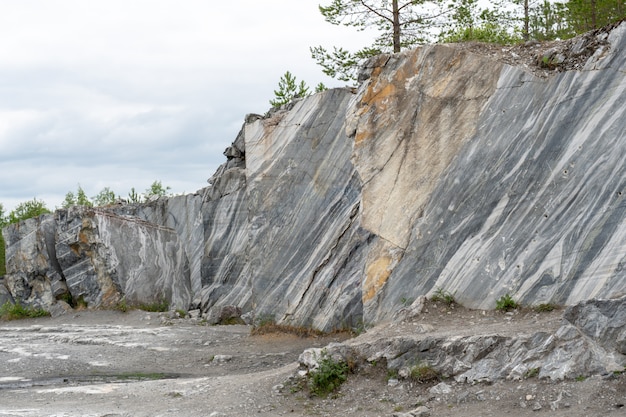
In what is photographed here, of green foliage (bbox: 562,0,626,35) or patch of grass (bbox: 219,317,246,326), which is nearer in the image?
patch of grass (bbox: 219,317,246,326)

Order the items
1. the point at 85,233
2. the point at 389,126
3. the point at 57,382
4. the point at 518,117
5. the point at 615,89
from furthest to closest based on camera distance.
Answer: the point at 85,233 < the point at 389,126 < the point at 57,382 < the point at 518,117 < the point at 615,89

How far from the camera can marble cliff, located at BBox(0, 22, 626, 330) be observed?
10.2 meters

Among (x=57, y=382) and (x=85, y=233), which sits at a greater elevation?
(x=85, y=233)

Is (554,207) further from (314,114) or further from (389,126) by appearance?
(314,114)

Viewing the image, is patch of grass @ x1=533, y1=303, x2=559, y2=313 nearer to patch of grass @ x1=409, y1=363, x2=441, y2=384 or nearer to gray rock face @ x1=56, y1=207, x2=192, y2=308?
patch of grass @ x1=409, y1=363, x2=441, y2=384

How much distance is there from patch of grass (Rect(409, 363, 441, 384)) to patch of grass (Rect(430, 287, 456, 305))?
256 cm

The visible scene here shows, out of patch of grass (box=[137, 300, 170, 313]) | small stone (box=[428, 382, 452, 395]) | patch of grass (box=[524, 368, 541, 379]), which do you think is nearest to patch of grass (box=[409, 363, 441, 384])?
small stone (box=[428, 382, 452, 395])

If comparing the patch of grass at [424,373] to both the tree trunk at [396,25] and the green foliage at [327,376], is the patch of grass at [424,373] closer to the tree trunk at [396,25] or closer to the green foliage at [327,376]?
the green foliage at [327,376]

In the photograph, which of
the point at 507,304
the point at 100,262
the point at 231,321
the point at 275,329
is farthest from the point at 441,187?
the point at 100,262

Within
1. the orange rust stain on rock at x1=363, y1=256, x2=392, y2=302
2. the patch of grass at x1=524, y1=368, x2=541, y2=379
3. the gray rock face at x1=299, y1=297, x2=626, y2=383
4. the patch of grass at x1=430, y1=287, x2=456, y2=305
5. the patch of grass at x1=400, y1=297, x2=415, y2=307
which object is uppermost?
the orange rust stain on rock at x1=363, y1=256, x2=392, y2=302

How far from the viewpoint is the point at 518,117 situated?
1153 centimetres

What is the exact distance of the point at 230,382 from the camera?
10453 mm

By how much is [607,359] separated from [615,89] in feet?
14.2

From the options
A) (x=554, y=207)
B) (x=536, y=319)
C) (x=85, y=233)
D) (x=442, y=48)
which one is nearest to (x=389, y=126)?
(x=442, y=48)
